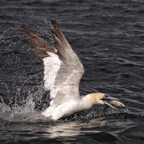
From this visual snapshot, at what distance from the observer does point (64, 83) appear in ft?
24.7

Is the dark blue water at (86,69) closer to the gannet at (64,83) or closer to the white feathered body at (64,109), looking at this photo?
the white feathered body at (64,109)

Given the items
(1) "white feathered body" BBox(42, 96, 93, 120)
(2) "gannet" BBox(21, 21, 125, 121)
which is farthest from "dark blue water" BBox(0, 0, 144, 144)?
(2) "gannet" BBox(21, 21, 125, 121)

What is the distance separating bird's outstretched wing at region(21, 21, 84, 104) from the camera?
22.5ft

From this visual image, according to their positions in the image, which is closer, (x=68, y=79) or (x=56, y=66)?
(x=68, y=79)

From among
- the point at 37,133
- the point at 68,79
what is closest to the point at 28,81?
the point at 68,79

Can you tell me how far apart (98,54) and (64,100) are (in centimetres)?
445

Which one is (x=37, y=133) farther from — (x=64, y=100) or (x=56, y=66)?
(x=56, y=66)

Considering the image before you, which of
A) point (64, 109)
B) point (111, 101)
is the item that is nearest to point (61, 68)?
point (64, 109)

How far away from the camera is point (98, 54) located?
1188 centimetres

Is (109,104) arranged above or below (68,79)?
below

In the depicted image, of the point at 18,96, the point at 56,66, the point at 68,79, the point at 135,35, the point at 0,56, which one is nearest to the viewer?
the point at 68,79

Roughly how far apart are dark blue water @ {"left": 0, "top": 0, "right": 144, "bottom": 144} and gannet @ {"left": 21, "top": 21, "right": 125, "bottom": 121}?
269 mm

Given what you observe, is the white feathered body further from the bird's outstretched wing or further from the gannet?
the bird's outstretched wing

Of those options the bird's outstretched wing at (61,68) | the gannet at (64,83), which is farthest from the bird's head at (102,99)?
the bird's outstretched wing at (61,68)
